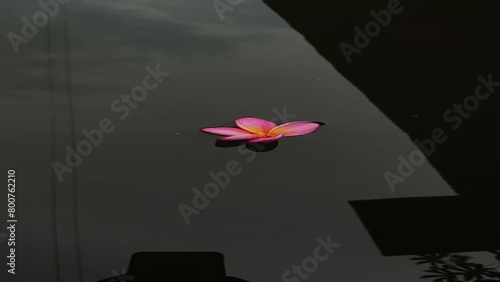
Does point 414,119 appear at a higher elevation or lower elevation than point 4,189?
higher

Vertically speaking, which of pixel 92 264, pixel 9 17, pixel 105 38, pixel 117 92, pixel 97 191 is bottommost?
pixel 92 264

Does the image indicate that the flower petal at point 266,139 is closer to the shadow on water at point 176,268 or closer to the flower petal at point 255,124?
the flower petal at point 255,124

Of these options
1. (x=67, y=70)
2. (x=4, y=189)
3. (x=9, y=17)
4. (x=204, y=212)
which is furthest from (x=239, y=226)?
(x=9, y=17)

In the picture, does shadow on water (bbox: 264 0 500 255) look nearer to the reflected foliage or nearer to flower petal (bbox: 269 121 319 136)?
the reflected foliage

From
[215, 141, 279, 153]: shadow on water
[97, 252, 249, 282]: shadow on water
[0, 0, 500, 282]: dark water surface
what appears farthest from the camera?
[215, 141, 279, 153]: shadow on water

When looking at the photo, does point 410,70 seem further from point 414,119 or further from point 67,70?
point 67,70

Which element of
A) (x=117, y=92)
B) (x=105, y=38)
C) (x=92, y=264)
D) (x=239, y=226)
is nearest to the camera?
(x=92, y=264)

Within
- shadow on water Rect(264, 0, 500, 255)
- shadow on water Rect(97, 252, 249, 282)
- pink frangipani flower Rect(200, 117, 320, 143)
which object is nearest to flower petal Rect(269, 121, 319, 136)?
pink frangipani flower Rect(200, 117, 320, 143)

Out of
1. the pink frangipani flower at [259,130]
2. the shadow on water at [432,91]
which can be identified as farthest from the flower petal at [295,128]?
the shadow on water at [432,91]
